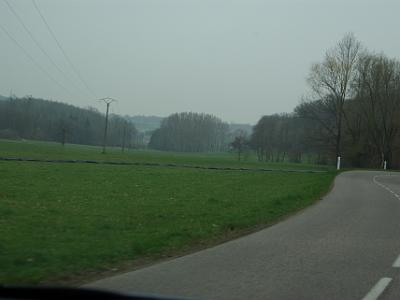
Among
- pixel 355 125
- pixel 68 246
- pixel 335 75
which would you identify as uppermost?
pixel 335 75

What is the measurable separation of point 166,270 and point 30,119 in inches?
5502

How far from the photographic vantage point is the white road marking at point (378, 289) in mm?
6398

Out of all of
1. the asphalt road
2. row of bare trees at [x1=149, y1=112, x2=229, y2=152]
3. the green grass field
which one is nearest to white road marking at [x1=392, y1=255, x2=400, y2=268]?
the asphalt road

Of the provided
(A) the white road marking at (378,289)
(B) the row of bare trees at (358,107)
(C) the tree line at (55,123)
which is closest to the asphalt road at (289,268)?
(A) the white road marking at (378,289)

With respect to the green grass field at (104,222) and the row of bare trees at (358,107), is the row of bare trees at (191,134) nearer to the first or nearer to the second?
the row of bare trees at (358,107)

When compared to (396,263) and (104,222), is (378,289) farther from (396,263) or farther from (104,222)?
(104,222)

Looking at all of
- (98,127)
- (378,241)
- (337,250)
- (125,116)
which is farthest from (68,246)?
(125,116)

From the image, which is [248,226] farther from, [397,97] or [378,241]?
[397,97]

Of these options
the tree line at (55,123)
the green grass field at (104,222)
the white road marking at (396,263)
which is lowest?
the green grass field at (104,222)

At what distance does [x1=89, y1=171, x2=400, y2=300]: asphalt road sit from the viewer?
6473 millimetres

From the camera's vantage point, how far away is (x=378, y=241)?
1102 cm

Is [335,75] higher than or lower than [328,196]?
higher

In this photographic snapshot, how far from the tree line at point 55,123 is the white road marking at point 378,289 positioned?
123 m

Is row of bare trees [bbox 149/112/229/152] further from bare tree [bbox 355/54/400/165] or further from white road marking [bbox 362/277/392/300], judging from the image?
white road marking [bbox 362/277/392/300]
